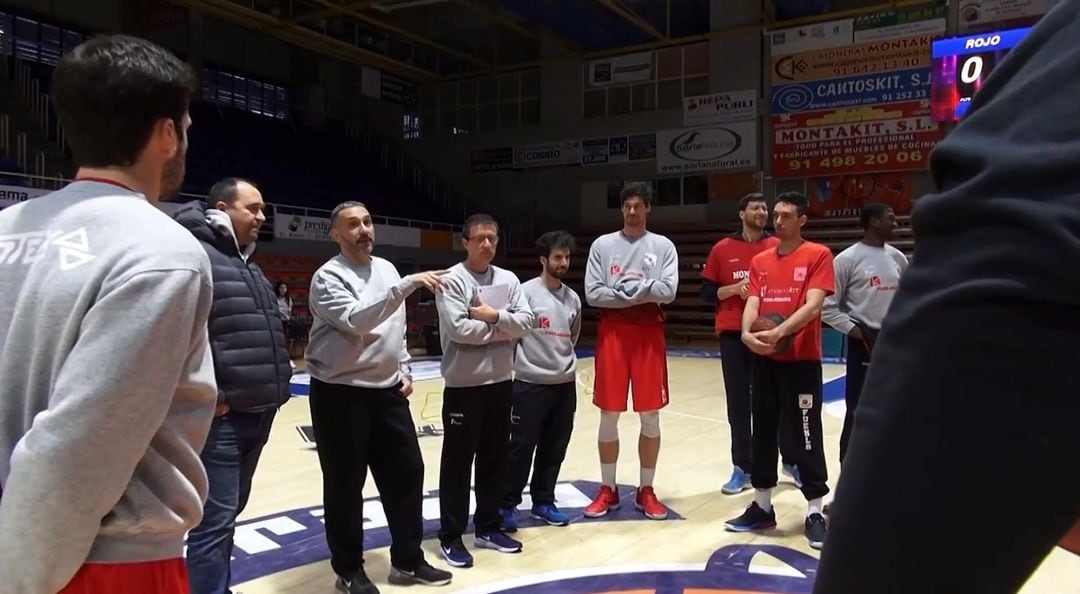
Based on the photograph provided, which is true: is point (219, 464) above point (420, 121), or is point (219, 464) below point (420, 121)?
below

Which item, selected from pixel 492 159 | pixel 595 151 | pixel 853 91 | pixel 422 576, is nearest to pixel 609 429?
pixel 422 576

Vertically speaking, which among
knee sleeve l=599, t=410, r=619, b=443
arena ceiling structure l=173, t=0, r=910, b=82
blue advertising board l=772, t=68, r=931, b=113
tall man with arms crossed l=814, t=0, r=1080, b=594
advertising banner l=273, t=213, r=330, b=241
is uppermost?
arena ceiling structure l=173, t=0, r=910, b=82

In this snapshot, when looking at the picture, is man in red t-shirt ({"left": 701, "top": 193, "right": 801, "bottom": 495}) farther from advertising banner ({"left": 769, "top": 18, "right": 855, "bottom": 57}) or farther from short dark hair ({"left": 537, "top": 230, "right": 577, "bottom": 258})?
advertising banner ({"left": 769, "top": 18, "right": 855, "bottom": 57})

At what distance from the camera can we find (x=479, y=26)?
19.0m

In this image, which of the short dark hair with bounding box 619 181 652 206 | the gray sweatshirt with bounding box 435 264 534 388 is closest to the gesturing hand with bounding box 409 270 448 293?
the gray sweatshirt with bounding box 435 264 534 388

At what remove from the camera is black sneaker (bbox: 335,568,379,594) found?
3.36 metres

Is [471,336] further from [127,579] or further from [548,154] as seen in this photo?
[548,154]

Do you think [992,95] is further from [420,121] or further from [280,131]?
[420,121]

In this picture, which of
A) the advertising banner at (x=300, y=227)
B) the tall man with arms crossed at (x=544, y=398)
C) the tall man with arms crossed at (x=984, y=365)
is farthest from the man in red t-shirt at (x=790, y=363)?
the advertising banner at (x=300, y=227)

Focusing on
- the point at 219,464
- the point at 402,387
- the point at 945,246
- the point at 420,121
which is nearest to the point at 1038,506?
the point at 945,246

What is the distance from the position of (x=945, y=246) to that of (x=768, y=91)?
701 inches

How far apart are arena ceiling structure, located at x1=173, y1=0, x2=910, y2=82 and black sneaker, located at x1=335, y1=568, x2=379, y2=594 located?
14.2 meters

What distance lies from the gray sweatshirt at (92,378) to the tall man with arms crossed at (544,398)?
3.13 metres

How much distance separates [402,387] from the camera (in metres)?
3.69
